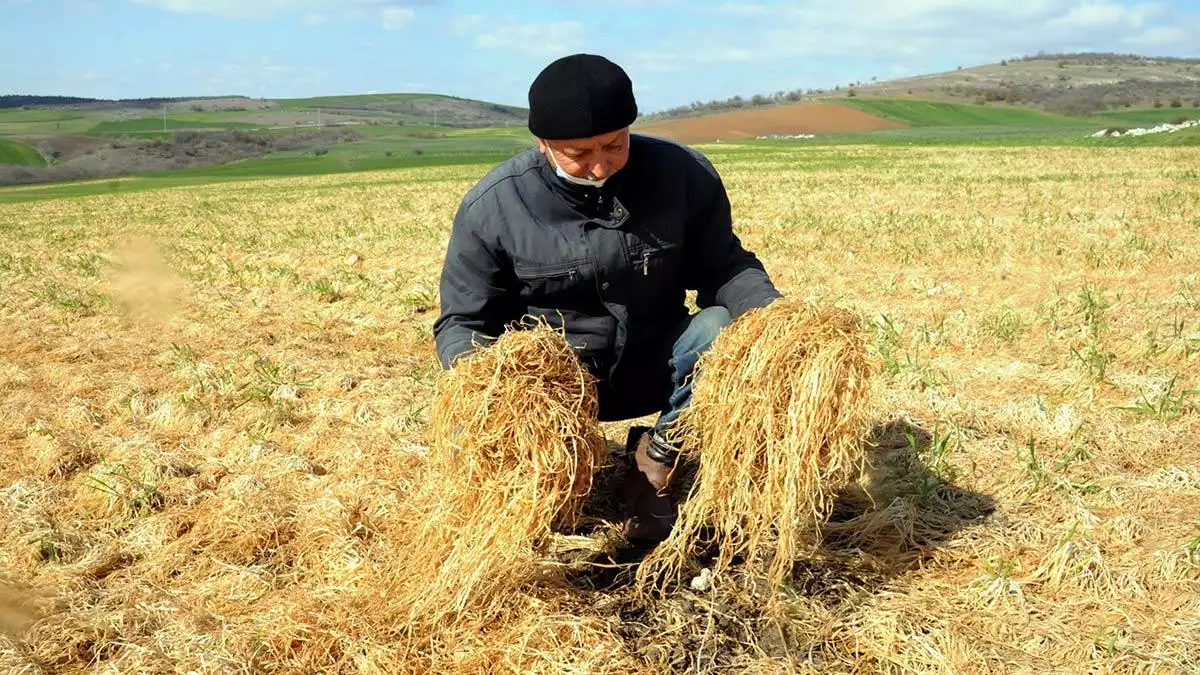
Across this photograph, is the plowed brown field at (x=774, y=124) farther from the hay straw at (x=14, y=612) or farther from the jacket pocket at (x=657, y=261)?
the hay straw at (x=14, y=612)

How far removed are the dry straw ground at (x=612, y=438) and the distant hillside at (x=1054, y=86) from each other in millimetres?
68156

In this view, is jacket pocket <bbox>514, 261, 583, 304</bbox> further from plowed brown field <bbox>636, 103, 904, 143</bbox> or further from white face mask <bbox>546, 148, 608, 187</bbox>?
plowed brown field <bbox>636, 103, 904, 143</bbox>

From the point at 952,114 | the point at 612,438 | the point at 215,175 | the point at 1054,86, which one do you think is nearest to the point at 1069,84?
the point at 1054,86

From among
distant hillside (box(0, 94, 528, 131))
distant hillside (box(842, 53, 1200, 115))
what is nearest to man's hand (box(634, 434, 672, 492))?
distant hillside (box(842, 53, 1200, 115))

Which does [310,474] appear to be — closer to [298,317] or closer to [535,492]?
[535,492]

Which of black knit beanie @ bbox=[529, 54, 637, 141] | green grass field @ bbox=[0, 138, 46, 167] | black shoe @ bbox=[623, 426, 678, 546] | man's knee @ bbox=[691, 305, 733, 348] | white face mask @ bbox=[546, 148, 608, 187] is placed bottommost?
black shoe @ bbox=[623, 426, 678, 546]

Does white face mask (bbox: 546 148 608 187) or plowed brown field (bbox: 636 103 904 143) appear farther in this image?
plowed brown field (bbox: 636 103 904 143)

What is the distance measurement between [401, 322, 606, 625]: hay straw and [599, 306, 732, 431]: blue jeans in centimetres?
52

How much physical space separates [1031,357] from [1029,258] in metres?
3.97

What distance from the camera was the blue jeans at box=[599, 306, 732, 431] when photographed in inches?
128

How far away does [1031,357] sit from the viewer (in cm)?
578

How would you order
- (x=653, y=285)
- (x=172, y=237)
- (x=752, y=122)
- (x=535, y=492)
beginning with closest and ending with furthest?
(x=535, y=492)
(x=653, y=285)
(x=172, y=237)
(x=752, y=122)

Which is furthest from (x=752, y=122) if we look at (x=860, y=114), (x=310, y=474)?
(x=310, y=474)

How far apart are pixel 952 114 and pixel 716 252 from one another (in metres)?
77.3
